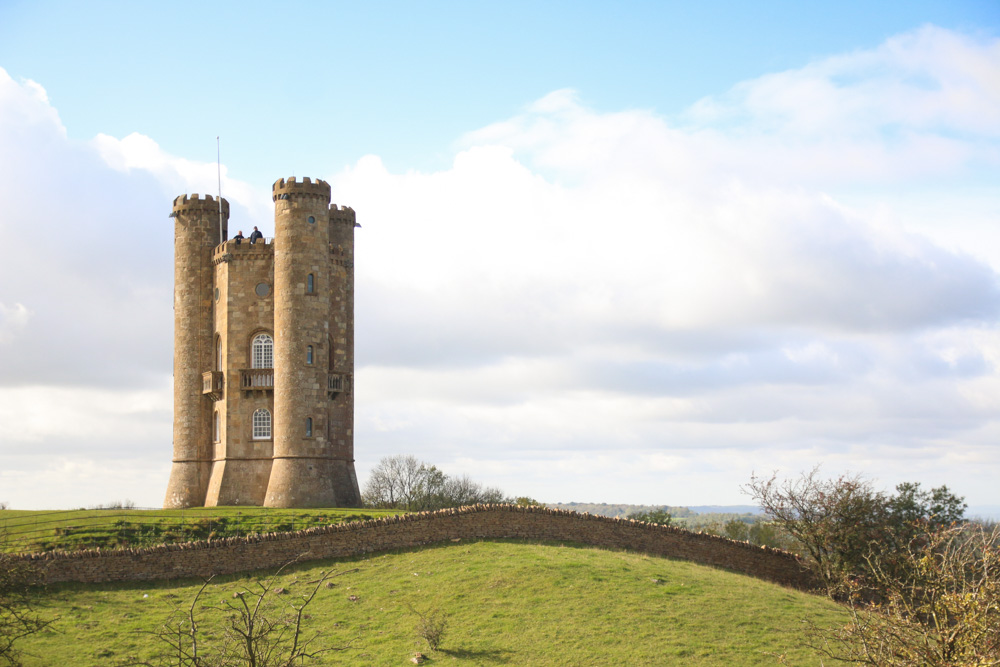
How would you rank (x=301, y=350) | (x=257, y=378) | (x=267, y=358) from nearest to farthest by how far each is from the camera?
1. (x=301, y=350)
2. (x=257, y=378)
3. (x=267, y=358)

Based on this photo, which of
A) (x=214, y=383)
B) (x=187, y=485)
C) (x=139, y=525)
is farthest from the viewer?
(x=187, y=485)

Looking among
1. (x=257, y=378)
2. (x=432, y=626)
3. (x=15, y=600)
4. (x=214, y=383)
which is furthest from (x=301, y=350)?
(x=432, y=626)

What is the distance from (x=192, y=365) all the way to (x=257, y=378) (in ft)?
15.5

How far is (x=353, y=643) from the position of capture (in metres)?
26.7

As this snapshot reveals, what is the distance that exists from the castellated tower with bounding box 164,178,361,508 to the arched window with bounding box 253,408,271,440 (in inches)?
2.1

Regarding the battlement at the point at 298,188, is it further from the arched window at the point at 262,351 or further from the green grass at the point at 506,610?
the green grass at the point at 506,610

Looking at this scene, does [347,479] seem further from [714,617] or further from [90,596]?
[714,617]

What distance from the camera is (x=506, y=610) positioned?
93.9 feet

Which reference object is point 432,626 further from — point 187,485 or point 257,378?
point 187,485

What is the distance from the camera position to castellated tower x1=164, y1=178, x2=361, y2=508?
5066cm

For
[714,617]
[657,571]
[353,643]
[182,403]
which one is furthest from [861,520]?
[182,403]

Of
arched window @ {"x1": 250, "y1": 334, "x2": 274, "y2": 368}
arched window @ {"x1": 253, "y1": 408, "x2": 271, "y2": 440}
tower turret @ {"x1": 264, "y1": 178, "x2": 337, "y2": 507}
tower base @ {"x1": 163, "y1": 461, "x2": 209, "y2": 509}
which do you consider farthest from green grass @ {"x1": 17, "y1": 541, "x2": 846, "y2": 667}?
tower base @ {"x1": 163, "y1": 461, "x2": 209, "y2": 509}

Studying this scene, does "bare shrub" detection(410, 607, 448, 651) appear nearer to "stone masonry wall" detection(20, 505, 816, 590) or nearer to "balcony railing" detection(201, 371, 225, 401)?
"stone masonry wall" detection(20, 505, 816, 590)

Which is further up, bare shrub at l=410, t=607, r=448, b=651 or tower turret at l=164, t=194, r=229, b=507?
tower turret at l=164, t=194, r=229, b=507
